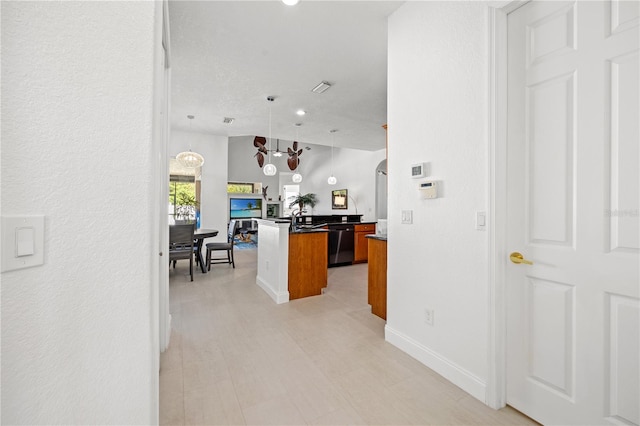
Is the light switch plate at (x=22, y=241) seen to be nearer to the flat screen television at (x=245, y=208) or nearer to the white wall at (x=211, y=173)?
the white wall at (x=211, y=173)

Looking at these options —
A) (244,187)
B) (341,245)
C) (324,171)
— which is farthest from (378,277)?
(244,187)

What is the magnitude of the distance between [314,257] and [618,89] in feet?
10.4

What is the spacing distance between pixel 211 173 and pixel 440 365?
6035mm

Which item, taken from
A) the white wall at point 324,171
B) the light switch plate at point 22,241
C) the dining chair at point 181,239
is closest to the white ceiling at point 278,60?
the dining chair at point 181,239

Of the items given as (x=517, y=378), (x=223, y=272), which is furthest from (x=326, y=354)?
(x=223, y=272)

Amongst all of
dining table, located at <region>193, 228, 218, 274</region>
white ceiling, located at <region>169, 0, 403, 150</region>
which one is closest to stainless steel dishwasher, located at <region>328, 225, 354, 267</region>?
white ceiling, located at <region>169, 0, 403, 150</region>

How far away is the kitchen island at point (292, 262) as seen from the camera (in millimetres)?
3566

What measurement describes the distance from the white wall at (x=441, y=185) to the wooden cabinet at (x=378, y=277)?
1.40 feet

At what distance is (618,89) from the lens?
1.27m

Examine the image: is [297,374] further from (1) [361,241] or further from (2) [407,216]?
(1) [361,241]

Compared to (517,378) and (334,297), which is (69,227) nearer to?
(517,378)

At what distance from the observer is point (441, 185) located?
6.61 feet

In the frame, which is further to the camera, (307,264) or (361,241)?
(361,241)

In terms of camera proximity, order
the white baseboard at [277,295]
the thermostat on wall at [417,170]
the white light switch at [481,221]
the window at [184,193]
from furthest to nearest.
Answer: the window at [184,193] < the white baseboard at [277,295] < the thermostat on wall at [417,170] < the white light switch at [481,221]
